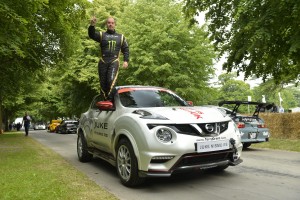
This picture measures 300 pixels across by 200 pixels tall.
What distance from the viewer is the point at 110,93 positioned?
22.5 feet

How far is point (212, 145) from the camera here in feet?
16.7

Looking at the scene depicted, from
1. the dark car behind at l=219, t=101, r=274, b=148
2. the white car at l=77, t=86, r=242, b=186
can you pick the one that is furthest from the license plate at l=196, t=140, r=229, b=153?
the dark car behind at l=219, t=101, r=274, b=148

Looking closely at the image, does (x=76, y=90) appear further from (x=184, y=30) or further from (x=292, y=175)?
(x=292, y=175)

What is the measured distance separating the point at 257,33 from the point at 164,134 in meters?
4.80

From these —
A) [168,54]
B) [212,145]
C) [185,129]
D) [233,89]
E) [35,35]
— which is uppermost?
[233,89]

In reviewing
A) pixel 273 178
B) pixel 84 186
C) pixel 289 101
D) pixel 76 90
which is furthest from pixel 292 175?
pixel 289 101

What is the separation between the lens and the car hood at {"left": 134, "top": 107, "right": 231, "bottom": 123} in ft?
16.9

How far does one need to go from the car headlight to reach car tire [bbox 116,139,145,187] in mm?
547

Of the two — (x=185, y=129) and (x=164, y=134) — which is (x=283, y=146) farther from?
(x=164, y=134)

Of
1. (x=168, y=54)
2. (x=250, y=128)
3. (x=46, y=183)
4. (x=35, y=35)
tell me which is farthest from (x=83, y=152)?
(x=168, y=54)

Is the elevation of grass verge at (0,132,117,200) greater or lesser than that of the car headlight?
lesser

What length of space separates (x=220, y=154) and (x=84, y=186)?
230 centimetres

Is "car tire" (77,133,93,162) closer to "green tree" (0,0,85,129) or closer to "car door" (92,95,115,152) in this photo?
"car door" (92,95,115,152)

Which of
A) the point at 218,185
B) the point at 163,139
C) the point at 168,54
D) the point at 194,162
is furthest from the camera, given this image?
the point at 168,54
